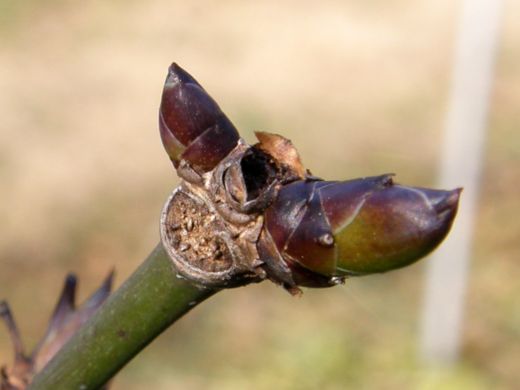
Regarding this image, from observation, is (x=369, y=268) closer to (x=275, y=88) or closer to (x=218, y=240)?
(x=218, y=240)

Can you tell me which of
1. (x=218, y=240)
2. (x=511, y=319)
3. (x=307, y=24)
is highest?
(x=218, y=240)

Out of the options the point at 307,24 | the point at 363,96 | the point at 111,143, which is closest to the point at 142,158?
the point at 111,143


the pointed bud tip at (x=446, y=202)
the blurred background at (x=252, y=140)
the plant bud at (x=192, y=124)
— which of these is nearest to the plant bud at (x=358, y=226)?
the pointed bud tip at (x=446, y=202)

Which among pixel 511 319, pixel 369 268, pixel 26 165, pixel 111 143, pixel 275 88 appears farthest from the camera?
pixel 275 88

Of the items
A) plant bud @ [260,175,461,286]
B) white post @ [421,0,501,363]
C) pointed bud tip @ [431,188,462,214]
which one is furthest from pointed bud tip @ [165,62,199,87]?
white post @ [421,0,501,363]

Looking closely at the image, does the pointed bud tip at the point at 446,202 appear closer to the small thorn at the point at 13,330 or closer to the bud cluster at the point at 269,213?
the bud cluster at the point at 269,213

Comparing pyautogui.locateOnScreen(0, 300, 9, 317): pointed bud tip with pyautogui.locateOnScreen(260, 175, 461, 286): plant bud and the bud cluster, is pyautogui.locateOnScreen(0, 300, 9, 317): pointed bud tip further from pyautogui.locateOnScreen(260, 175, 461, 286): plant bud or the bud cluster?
pyautogui.locateOnScreen(260, 175, 461, 286): plant bud

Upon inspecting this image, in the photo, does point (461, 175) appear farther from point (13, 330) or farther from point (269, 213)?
point (269, 213)
